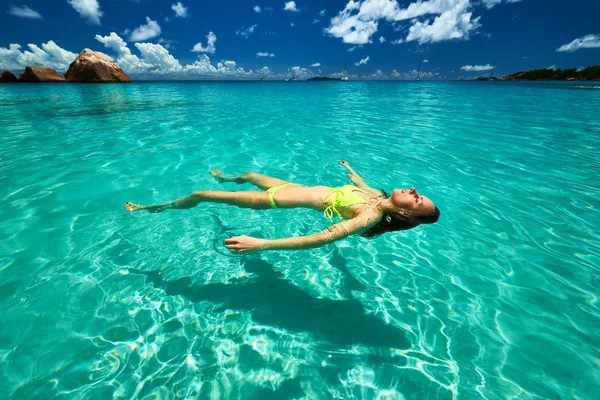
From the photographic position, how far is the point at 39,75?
246 ft

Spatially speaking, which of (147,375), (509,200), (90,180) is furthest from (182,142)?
(509,200)

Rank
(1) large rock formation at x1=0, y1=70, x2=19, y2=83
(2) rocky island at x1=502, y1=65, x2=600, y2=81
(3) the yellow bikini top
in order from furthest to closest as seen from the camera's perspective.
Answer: (2) rocky island at x1=502, y1=65, x2=600, y2=81
(1) large rock formation at x1=0, y1=70, x2=19, y2=83
(3) the yellow bikini top

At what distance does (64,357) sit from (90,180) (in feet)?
17.0

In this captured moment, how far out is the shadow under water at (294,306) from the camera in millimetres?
2992

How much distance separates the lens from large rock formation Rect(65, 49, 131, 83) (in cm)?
7200

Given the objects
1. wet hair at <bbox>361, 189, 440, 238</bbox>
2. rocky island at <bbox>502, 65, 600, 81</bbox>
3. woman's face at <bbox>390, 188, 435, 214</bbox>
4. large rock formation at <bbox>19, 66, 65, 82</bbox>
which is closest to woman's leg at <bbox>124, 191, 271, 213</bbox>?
wet hair at <bbox>361, 189, 440, 238</bbox>

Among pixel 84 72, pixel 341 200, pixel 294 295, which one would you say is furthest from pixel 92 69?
pixel 294 295

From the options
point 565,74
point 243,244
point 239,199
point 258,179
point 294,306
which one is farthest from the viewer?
point 565,74

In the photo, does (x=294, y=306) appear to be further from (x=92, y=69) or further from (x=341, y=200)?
(x=92, y=69)

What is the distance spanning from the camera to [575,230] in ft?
15.2

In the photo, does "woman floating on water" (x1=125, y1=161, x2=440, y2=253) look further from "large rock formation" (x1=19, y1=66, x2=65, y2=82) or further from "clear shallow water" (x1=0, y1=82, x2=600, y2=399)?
"large rock formation" (x1=19, y1=66, x2=65, y2=82)

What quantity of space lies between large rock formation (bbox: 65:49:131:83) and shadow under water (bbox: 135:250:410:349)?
3713 inches

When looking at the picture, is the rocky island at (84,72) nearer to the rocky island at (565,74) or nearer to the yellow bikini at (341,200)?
the yellow bikini at (341,200)

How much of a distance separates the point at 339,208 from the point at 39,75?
358ft
